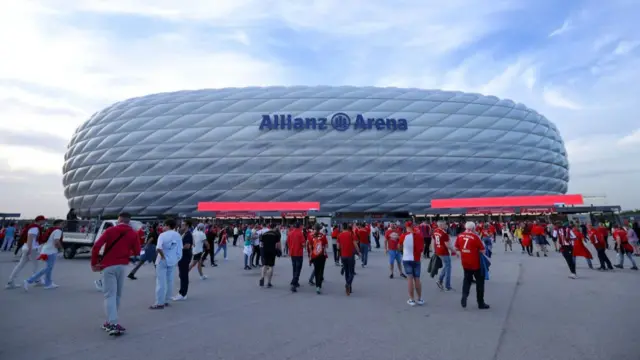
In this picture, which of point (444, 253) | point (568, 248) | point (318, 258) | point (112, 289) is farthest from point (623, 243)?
point (112, 289)

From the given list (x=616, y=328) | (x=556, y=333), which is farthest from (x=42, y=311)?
(x=616, y=328)

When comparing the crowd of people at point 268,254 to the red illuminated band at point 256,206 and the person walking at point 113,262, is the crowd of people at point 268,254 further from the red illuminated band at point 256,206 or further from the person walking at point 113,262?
the red illuminated band at point 256,206

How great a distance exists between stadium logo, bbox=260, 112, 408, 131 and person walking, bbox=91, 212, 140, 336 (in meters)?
36.4

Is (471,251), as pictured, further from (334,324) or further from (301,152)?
(301,152)

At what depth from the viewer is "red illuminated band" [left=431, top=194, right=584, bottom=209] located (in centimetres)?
3528

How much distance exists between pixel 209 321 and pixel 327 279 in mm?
4709

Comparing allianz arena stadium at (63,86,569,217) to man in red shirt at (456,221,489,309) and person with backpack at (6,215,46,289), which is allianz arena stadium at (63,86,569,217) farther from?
man in red shirt at (456,221,489,309)

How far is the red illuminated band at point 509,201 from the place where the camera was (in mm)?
35281

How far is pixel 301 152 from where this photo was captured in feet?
132

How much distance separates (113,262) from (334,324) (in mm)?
3132

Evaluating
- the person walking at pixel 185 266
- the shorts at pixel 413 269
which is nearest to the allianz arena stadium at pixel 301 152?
the person walking at pixel 185 266

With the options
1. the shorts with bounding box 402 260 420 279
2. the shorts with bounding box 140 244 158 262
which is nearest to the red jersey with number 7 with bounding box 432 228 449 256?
the shorts with bounding box 402 260 420 279

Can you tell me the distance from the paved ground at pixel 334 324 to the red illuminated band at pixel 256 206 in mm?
29468

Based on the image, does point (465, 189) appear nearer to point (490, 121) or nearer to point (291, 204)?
point (490, 121)
